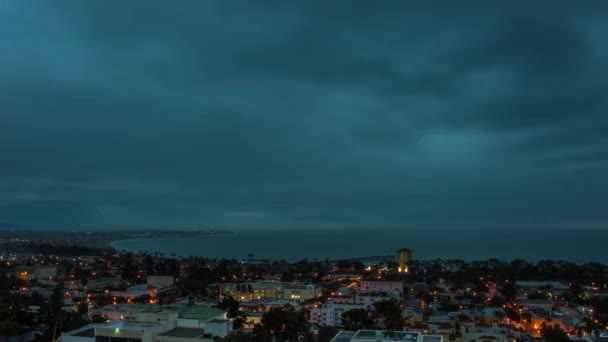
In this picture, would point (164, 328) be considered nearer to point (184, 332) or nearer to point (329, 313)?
point (184, 332)

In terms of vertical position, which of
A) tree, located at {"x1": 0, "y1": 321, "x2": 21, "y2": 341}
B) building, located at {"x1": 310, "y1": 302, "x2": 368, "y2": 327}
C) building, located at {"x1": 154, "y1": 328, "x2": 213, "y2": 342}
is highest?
building, located at {"x1": 154, "y1": 328, "x2": 213, "y2": 342}

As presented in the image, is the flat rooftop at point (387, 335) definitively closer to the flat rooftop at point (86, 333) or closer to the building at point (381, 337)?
the building at point (381, 337)

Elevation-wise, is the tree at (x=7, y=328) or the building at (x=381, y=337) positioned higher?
the building at (x=381, y=337)

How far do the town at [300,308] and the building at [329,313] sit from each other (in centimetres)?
6

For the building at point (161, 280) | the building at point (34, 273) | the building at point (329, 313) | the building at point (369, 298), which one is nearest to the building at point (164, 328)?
the building at point (329, 313)

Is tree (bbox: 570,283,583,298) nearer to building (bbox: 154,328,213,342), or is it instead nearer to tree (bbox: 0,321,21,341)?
building (bbox: 154,328,213,342)

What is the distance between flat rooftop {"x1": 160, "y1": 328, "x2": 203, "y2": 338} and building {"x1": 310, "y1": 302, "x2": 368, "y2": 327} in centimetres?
1092

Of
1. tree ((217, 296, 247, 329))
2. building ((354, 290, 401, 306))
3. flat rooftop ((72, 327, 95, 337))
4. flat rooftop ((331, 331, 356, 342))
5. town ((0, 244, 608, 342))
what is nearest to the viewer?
flat rooftop ((331, 331, 356, 342))

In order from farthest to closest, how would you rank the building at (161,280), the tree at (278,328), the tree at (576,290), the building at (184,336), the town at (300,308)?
the building at (161,280)
the tree at (576,290)
the town at (300,308)
the tree at (278,328)
the building at (184,336)

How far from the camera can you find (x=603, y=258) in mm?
97250

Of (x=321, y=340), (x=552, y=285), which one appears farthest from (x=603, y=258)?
(x=321, y=340)

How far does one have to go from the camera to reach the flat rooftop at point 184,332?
1850 cm

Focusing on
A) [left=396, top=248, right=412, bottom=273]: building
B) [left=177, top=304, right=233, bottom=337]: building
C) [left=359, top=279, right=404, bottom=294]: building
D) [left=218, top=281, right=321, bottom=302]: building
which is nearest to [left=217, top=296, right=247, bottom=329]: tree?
[left=177, top=304, right=233, bottom=337]: building

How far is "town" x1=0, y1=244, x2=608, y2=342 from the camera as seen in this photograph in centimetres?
1980
